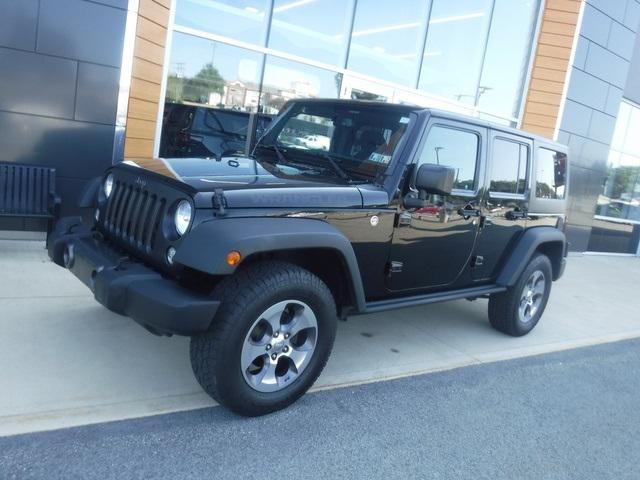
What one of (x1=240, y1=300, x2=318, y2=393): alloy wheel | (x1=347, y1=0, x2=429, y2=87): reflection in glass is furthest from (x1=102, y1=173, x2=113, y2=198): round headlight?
(x1=347, y1=0, x2=429, y2=87): reflection in glass

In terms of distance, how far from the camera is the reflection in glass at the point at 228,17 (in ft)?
24.1

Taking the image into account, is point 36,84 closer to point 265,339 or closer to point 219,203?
point 219,203

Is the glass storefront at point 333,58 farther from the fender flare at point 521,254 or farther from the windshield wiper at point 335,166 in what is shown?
the fender flare at point 521,254

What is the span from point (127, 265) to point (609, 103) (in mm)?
11597

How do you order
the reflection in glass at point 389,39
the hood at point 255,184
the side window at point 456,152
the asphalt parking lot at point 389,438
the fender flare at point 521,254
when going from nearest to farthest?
the asphalt parking lot at point 389,438 → the hood at point 255,184 → the side window at point 456,152 → the fender flare at point 521,254 → the reflection in glass at point 389,39

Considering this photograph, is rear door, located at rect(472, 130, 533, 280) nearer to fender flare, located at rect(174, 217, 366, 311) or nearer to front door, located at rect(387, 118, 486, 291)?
front door, located at rect(387, 118, 486, 291)

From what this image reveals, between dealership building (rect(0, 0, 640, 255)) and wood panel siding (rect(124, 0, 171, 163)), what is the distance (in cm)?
2

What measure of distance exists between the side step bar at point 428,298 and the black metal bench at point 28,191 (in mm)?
3612

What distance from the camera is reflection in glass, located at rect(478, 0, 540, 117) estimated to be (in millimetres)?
10961

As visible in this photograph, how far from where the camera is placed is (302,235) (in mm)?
3072

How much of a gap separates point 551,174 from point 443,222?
1864 mm

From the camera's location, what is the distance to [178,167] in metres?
3.54

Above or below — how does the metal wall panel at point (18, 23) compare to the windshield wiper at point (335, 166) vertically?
above

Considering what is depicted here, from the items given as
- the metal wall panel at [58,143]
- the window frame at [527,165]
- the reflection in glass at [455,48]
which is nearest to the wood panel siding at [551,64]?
the reflection in glass at [455,48]
